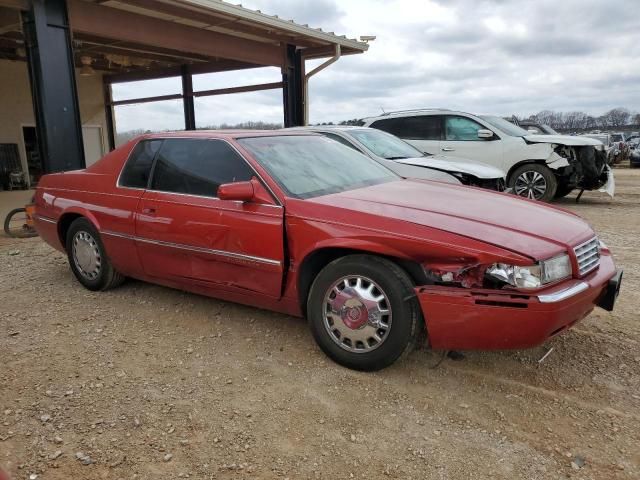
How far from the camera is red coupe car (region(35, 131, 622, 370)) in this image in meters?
2.69

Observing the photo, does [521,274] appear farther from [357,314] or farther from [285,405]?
[285,405]

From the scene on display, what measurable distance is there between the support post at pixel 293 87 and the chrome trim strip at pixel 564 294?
9.95 metres

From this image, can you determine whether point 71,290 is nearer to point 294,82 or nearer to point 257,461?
point 257,461

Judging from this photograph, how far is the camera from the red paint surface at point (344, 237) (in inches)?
105

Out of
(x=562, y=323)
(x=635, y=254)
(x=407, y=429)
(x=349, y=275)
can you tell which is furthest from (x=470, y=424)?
(x=635, y=254)

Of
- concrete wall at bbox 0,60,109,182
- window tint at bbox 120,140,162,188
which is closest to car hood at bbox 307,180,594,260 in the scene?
window tint at bbox 120,140,162,188

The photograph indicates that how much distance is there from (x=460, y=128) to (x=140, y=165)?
6925mm

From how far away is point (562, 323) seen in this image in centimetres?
270

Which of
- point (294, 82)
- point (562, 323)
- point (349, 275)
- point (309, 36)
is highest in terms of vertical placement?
point (309, 36)

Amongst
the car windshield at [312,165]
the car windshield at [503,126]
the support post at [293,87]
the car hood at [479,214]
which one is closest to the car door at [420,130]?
the car windshield at [503,126]

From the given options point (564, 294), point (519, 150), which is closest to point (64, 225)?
point (564, 294)

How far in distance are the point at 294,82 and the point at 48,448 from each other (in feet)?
34.4

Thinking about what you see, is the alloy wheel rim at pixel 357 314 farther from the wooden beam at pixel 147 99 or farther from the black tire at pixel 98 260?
the wooden beam at pixel 147 99

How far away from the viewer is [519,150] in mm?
9188
